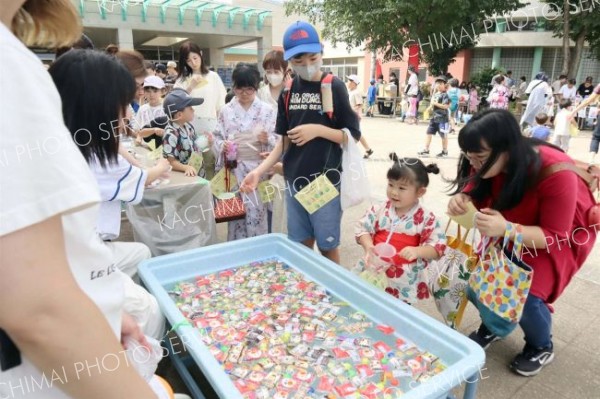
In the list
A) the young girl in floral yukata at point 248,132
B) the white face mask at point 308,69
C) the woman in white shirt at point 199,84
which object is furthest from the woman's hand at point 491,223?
the woman in white shirt at point 199,84

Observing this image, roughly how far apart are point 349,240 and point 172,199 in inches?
61.8

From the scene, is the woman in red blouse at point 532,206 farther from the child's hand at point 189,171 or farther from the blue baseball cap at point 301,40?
the child's hand at point 189,171

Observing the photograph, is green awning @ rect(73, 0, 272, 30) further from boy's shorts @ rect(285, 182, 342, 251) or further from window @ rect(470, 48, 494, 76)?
boy's shorts @ rect(285, 182, 342, 251)

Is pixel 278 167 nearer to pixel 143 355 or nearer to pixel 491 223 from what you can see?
pixel 491 223

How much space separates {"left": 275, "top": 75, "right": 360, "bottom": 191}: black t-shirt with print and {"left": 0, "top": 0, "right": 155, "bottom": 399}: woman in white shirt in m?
1.79

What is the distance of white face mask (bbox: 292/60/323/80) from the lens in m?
2.17

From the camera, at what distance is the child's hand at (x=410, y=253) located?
6.13 feet

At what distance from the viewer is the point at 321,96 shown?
219 cm

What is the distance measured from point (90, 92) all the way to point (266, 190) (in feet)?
4.95

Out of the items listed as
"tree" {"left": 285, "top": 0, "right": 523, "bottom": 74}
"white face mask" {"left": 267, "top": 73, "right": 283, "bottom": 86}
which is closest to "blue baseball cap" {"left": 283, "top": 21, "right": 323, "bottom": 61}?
"white face mask" {"left": 267, "top": 73, "right": 283, "bottom": 86}

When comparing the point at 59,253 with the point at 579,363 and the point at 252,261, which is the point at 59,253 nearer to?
the point at 252,261

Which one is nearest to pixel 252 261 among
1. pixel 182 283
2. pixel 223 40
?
pixel 182 283

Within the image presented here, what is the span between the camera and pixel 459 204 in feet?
6.38

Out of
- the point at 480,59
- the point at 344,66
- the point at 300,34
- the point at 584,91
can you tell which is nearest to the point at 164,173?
the point at 300,34
